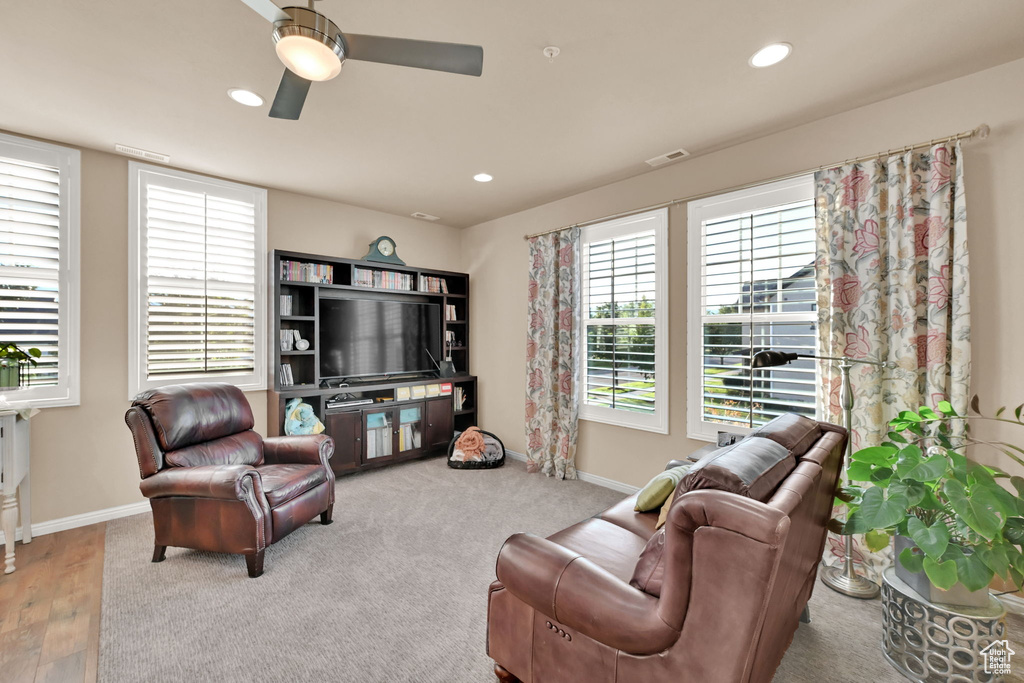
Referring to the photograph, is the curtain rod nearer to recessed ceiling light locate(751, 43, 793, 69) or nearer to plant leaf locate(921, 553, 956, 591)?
recessed ceiling light locate(751, 43, 793, 69)

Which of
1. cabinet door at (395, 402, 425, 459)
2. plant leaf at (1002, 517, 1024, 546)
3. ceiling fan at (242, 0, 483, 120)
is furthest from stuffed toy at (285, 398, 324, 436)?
plant leaf at (1002, 517, 1024, 546)

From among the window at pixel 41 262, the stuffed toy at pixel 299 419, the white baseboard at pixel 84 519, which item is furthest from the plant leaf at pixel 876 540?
the window at pixel 41 262

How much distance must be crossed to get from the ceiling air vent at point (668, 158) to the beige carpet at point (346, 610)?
9.17 feet

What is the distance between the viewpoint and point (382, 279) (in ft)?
15.4

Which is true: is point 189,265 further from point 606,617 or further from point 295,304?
point 606,617

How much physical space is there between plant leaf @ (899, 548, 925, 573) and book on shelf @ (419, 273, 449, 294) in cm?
440

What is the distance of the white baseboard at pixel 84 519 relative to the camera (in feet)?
9.88

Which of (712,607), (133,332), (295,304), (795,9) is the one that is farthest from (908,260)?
(133,332)

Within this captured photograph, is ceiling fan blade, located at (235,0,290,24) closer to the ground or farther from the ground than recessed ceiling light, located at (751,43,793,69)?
closer to the ground

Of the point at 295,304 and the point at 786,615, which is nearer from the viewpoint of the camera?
the point at 786,615

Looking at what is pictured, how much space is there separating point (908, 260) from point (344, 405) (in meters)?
4.32

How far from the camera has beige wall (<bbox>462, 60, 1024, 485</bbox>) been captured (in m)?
2.19

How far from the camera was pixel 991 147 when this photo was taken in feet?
7.30

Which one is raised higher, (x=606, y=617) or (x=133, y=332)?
(x=133, y=332)
